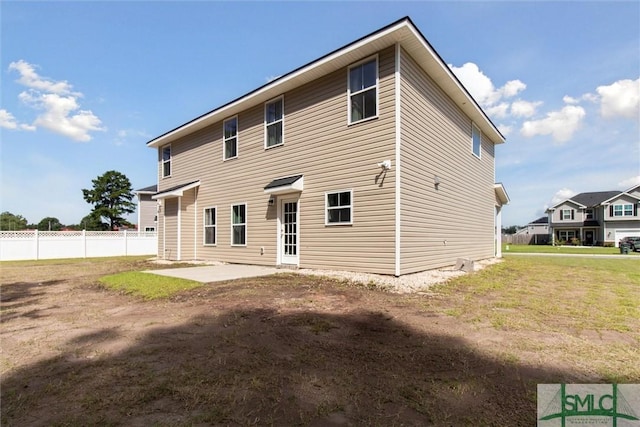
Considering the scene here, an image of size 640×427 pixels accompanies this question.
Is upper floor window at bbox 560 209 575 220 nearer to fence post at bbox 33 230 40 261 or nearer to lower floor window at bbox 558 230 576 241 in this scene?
lower floor window at bbox 558 230 576 241

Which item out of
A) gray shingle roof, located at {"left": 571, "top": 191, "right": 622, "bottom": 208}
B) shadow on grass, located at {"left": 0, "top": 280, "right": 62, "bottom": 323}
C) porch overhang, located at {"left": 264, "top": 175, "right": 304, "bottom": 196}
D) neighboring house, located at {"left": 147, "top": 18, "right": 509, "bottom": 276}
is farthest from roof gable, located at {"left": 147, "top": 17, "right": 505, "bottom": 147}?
gray shingle roof, located at {"left": 571, "top": 191, "right": 622, "bottom": 208}

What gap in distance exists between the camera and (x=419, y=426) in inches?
83.4

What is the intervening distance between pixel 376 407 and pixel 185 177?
14.3 metres

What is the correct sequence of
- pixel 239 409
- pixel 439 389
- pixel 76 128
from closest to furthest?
1. pixel 239 409
2. pixel 439 389
3. pixel 76 128

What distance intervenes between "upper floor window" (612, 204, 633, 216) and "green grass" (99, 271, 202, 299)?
153ft

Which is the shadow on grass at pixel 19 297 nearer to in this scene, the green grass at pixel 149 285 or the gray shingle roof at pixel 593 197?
the green grass at pixel 149 285

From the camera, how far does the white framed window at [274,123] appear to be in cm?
1066

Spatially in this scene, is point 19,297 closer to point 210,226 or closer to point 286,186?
point 286,186

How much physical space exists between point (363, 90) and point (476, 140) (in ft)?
24.2

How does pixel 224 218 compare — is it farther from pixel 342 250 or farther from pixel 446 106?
pixel 446 106

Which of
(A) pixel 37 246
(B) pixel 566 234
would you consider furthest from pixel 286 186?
(B) pixel 566 234

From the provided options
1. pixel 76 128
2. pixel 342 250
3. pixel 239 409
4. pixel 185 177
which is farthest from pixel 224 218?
pixel 76 128

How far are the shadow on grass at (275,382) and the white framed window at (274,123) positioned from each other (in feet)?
25.7

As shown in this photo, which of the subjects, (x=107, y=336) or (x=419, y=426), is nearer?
(x=419, y=426)
